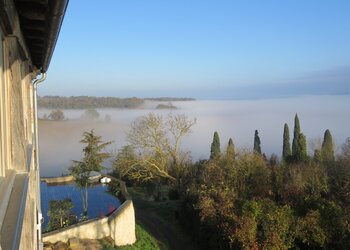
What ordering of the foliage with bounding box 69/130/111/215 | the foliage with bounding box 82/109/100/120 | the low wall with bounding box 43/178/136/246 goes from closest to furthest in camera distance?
1. the low wall with bounding box 43/178/136/246
2. the foliage with bounding box 69/130/111/215
3. the foliage with bounding box 82/109/100/120

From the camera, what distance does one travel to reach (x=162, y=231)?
20.1m

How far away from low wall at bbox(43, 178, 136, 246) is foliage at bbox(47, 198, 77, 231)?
1040mm

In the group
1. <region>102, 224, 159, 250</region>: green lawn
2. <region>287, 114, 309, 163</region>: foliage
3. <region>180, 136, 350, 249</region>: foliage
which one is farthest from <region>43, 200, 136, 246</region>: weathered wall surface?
<region>287, 114, 309, 163</region>: foliage

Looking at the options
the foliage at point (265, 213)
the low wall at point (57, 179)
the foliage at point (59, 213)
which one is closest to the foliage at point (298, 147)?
the foliage at point (265, 213)

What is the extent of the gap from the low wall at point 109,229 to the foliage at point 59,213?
1040mm

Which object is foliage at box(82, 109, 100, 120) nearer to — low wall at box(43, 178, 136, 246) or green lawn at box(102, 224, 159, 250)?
green lawn at box(102, 224, 159, 250)

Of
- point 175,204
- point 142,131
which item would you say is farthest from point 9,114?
point 142,131

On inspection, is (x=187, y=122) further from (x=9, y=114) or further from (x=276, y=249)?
(x=9, y=114)

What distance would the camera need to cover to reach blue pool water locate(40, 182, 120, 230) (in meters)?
17.8

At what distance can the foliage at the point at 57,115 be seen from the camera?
37431 mm

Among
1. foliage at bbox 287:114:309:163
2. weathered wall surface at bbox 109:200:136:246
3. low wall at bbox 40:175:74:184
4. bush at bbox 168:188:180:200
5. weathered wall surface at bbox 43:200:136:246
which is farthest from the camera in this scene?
foliage at bbox 287:114:309:163

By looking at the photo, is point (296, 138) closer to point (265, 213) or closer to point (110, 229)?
point (265, 213)

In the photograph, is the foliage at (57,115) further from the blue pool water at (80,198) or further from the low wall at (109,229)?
the low wall at (109,229)

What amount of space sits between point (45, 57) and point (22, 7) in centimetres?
232
